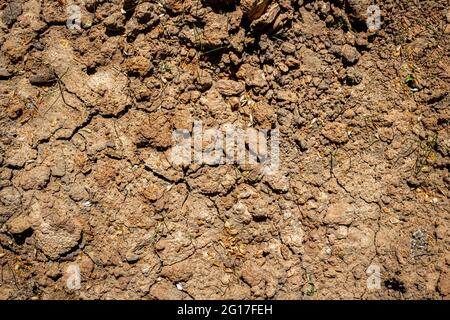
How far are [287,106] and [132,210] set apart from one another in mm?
1110

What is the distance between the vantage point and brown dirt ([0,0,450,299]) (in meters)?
2.07

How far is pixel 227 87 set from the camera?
2.23 metres

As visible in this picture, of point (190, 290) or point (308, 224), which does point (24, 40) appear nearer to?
point (190, 290)

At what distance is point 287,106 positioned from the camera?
2.26m

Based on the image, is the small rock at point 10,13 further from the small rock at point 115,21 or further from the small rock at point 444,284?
the small rock at point 444,284

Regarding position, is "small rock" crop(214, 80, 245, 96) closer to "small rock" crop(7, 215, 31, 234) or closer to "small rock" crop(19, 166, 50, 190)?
"small rock" crop(19, 166, 50, 190)

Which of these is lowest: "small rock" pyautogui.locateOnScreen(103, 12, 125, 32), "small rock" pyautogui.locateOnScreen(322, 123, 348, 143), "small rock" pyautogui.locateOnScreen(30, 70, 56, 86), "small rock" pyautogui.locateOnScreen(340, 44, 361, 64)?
"small rock" pyautogui.locateOnScreen(30, 70, 56, 86)

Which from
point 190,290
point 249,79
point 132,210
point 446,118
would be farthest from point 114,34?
point 446,118

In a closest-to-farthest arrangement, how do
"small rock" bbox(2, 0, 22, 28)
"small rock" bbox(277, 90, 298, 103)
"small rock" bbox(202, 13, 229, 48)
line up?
"small rock" bbox(2, 0, 22, 28) < "small rock" bbox(202, 13, 229, 48) < "small rock" bbox(277, 90, 298, 103)

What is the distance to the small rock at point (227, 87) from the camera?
2.23 m

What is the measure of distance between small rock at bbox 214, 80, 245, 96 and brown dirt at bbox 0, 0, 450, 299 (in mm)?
13

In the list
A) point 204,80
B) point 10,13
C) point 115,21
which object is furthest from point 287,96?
point 10,13

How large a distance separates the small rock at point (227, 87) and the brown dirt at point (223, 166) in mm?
13

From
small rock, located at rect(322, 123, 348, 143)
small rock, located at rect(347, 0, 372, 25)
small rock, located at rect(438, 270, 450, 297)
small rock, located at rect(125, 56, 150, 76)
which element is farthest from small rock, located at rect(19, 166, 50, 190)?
small rock, located at rect(438, 270, 450, 297)
